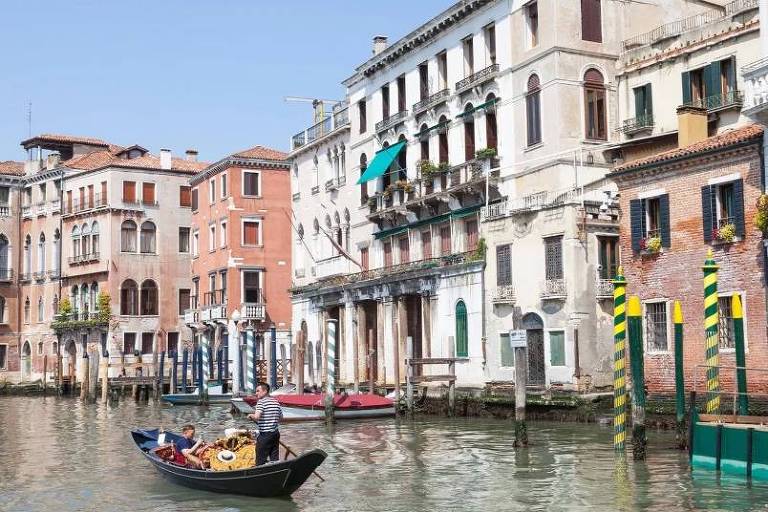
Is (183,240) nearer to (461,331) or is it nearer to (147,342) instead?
(147,342)

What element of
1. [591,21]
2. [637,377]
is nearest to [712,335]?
[637,377]

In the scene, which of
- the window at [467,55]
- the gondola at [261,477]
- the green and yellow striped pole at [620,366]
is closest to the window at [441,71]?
the window at [467,55]

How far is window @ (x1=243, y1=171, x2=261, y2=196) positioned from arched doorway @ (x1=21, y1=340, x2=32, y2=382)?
20948mm

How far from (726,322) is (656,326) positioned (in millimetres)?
2436

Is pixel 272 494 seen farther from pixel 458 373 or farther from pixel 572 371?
pixel 458 373

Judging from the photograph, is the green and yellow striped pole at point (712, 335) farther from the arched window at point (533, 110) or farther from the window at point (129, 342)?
the window at point (129, 342)

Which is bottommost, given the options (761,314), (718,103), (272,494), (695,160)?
(272,494)

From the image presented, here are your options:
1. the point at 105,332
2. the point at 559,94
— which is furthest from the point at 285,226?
the point at 559,94

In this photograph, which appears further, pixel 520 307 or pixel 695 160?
pixel 520 307

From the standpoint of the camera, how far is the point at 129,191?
192ft

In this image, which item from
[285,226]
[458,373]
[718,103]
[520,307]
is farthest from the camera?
[285,226]

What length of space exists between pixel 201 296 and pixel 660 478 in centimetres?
3865

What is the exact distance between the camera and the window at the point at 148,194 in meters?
58.9

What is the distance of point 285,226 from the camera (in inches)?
2004
